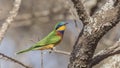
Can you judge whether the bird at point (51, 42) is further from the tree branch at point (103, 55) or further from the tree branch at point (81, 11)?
the tree branch at point (81, 11)

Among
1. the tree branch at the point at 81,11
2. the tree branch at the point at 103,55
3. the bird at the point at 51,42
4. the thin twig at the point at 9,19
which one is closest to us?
the tree branch at the point at 81,11

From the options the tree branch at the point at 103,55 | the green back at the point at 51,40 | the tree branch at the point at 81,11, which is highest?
the tree branch at the point at 81,11

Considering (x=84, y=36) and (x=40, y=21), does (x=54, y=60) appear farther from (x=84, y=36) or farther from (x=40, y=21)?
(x=84, y=36)

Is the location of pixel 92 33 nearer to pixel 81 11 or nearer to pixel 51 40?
pixel 81 11

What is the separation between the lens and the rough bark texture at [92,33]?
2.36m

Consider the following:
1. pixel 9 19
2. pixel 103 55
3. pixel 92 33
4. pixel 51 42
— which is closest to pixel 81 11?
pixel 92 33

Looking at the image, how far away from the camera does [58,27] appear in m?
3.24

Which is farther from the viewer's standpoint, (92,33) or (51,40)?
(51,40)

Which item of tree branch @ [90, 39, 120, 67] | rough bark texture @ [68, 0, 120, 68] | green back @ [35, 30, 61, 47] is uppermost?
rough bark texture @ [68, 0, 120, 68]

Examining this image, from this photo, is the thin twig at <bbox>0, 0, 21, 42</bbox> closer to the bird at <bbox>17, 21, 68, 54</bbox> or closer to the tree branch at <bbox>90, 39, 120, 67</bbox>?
the bird at <bbox>17, 21, 68, 54</bbox>

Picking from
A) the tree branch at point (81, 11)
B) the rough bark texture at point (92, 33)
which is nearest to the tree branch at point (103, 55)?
the rough bark texture at point (92, 33)

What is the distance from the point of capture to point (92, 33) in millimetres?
2383

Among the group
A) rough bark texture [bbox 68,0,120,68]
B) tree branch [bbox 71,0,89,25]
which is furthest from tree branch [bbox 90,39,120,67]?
tree branch [bbox 71,0,89,25]

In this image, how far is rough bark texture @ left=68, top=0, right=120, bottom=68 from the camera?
2361mm
